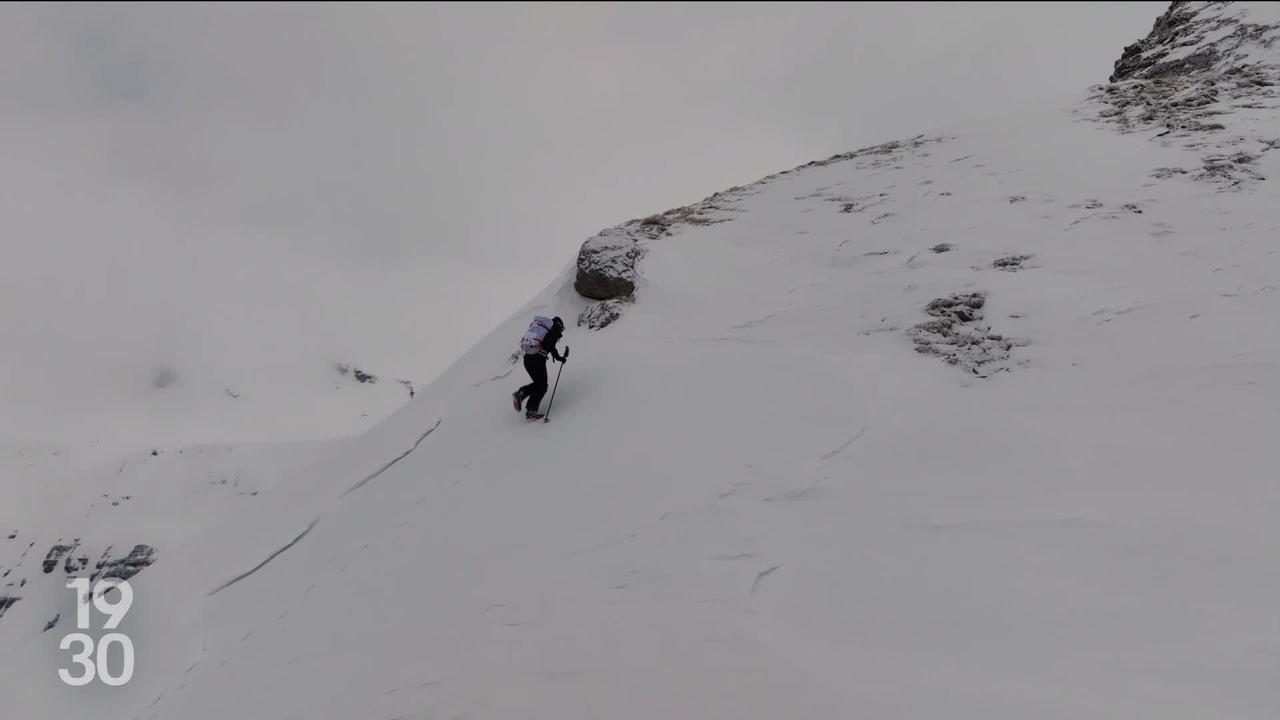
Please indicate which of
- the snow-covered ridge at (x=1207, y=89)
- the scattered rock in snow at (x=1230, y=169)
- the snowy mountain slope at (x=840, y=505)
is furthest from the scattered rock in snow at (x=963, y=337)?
the snow-covered ridge at (x=1207, y=89)

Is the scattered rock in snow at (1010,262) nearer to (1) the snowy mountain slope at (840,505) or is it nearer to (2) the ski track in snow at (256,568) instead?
(1) the snowy mountain slope at (840,505)

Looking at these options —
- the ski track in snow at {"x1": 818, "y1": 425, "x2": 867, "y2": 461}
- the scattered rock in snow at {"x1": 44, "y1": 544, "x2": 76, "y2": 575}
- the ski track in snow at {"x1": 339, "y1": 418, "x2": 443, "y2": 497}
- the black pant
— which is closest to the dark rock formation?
the black pant

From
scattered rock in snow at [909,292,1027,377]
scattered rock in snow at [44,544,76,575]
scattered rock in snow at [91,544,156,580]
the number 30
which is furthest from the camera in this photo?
scattered rock in snow at [44,544,76,575]

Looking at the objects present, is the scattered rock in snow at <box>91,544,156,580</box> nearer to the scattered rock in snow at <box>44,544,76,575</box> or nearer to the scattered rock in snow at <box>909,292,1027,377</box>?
the scattered rock in snow at <box>44,544,76,575</box>

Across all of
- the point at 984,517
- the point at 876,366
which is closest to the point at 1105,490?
the point at 984,517

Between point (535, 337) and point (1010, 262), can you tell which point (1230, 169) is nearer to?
point (1010, 262)

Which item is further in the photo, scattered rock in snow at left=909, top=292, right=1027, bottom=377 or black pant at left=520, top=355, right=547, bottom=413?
black pant at left=520, top=355, right=547, bottom=413

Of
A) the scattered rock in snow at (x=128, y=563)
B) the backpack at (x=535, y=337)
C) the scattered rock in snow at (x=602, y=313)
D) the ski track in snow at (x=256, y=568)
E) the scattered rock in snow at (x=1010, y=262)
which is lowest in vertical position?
the scattered rock in snow at (x=128, y=563)
